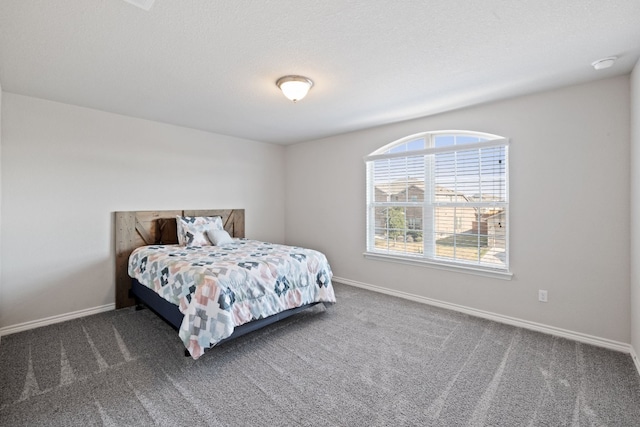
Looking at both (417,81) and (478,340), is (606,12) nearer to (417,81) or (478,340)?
(417,81)

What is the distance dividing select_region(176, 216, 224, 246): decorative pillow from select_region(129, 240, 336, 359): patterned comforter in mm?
185

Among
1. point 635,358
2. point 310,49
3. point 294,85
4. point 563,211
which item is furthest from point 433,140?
point 635,358

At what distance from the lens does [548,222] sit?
9.32 ft

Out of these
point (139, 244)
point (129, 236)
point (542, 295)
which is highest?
point (129, 236)

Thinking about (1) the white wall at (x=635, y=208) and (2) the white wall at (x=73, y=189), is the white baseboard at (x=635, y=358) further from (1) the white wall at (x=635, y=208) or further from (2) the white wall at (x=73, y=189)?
(2) the white wall at (x=73, y=189)

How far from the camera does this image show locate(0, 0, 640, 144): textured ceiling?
1671 millimetres

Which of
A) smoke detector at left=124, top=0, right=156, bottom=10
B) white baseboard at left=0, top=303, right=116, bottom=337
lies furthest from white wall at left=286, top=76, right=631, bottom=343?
white baseboard at left=0, top=303, right=116, bottom=337

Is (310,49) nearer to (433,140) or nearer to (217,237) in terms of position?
(433,140)

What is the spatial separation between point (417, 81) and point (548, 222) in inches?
73.8

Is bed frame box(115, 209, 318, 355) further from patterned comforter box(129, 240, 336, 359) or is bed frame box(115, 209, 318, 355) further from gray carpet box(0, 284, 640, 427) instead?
gray carpet box(0, 284, 640, 427)

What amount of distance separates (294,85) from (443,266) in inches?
106

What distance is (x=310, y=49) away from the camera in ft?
6.79

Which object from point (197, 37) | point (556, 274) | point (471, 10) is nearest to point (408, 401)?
point (556, 274)

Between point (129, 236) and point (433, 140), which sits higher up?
point (433, 140)
